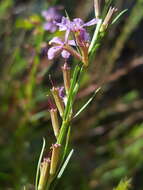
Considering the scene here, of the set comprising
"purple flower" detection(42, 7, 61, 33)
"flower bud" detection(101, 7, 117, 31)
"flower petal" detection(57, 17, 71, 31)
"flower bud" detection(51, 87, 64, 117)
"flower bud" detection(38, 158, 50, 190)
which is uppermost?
"purple flower" detection(42, 7, 61, 33)

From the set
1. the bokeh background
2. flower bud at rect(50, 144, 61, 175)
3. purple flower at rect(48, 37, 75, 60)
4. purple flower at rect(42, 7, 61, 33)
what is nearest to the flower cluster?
purple flower at rect(48, 37, 75, 60)

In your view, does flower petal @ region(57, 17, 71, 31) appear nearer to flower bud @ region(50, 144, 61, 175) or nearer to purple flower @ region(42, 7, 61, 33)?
flower bud @ region(50, 144, 61, 175)

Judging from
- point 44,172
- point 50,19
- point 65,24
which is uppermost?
point 50,19

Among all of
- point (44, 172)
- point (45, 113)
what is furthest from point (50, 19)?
point (44, 172)

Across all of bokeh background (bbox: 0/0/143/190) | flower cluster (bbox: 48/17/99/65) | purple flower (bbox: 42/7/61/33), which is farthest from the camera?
bokeh background (bbox: 0/0/143/190)

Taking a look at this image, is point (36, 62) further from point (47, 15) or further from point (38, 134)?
point (38, 134)

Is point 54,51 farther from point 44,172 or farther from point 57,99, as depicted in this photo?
point 44,172

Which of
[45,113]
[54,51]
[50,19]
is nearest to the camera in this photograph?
[54,51]

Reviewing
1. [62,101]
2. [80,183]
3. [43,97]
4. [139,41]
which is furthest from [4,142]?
[139,41]

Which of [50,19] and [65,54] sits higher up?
[50,19]

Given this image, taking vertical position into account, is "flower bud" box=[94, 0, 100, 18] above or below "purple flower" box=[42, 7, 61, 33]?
below

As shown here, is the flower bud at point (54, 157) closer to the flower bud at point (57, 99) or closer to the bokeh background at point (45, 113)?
the flower bud at point (57, 99)
